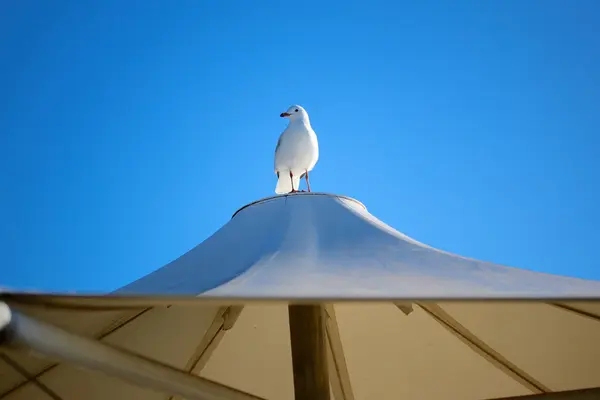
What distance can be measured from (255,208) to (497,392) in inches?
46.2

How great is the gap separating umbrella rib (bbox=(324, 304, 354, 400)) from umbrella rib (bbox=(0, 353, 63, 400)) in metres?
0.99

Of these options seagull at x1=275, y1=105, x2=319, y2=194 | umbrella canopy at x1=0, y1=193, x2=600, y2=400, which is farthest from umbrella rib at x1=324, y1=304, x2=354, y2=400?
seagull at x1=275, y1=105, x2=319, y2=194

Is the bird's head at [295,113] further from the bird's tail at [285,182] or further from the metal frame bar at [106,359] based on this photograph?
the metal frame bar at [106,359]

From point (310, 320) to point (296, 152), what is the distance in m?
2.05

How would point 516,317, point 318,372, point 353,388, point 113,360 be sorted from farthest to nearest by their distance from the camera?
point 353,388, point 516,317, point 318,372, point 113,360

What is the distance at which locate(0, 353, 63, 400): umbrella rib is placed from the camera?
1793 mm

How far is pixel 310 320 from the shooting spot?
Result: 191 cm

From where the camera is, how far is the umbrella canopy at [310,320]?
1.19 m

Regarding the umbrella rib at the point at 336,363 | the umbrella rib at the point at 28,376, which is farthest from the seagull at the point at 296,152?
the umbrella rib at the point at 28,376

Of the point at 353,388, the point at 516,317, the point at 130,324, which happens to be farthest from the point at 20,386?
the point at 516,317

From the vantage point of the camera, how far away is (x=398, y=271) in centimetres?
147

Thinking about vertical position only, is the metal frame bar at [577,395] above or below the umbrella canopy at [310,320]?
below

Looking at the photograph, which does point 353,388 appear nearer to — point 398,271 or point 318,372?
point 318,372

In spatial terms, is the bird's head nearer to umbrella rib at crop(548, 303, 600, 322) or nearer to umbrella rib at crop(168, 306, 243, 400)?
umbrella rib at crop(168, 306, 243, 400)
